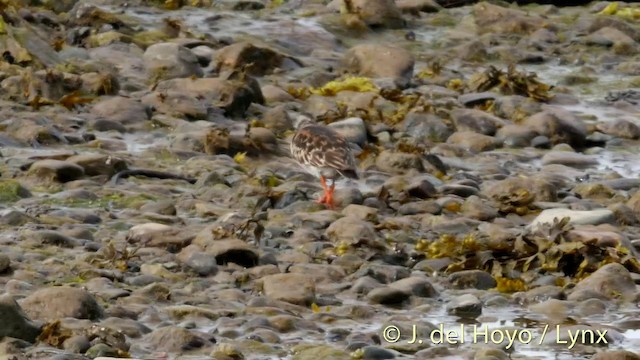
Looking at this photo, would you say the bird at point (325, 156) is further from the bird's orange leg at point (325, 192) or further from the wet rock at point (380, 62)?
the wet rock at point (380, 62)

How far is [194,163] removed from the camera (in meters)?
11.7

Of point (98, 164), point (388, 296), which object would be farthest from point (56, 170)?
point (388, 296)

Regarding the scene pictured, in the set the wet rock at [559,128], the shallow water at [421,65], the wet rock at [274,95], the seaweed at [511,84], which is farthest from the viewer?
the seaweed at [511,84]

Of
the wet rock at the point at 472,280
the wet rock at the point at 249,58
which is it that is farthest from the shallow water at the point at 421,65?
the wet rock at the point at 249,58

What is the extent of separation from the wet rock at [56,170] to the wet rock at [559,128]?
166 inches

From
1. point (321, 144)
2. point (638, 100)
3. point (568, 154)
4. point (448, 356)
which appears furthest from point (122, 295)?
point (638, 100)

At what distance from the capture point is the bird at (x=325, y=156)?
10727mm

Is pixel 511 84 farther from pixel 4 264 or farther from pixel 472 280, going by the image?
pixel 4 264

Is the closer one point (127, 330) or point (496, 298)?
point (127, 330)

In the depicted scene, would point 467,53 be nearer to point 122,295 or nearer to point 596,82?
point 596,82

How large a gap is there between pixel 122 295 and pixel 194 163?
139 inches

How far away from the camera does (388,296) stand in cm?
840

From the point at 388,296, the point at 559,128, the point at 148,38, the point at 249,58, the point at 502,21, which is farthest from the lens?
the point at 502,21

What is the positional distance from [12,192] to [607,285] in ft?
13.6
